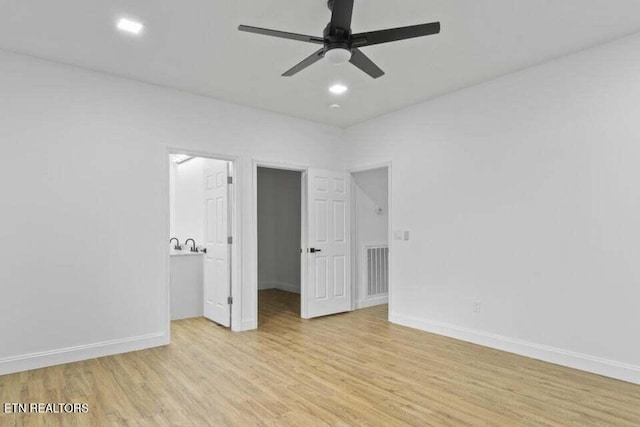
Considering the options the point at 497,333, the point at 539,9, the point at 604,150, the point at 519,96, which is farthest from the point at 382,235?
the point at 539,9

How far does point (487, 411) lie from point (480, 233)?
6.63 feet

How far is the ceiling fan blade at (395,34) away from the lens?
91.5 inches

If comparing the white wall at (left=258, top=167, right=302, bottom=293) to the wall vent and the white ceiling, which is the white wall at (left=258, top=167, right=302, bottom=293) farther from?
the white ceiling

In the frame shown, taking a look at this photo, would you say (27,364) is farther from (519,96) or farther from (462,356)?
(519,96)

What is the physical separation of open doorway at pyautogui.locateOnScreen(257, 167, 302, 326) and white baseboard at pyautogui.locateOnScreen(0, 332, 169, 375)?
12.1 feet

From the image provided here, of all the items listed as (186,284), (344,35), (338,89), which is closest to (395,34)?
(344,35)

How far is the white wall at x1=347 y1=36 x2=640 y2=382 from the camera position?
315 centimetres

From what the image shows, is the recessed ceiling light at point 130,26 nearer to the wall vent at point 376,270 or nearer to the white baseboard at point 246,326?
the white baseboard at point 246,326

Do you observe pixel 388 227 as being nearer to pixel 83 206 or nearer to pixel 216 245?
pixel 216 245

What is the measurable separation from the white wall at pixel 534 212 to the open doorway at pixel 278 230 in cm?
320

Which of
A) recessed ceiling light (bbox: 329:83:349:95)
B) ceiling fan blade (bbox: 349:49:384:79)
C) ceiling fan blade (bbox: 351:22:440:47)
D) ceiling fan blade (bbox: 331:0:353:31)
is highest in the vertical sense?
recessed ceiling light (bbox: 329:83:349:95)

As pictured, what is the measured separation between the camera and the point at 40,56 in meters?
3.45

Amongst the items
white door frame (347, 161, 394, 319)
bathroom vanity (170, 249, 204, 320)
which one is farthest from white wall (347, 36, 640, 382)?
bathroom vanity (170, 249, 204, 320)

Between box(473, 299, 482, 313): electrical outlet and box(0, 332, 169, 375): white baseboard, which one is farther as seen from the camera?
box(473, 299, 482, 313): electrical outlet
